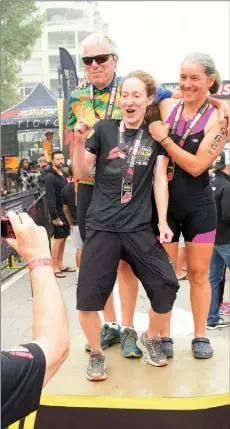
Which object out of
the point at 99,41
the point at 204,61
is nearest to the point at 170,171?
the point at 204,61

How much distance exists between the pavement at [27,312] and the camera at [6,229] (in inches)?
32.6

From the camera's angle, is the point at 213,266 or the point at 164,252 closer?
the point at 164,252

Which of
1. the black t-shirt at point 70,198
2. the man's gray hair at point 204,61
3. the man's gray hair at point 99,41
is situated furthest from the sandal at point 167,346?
the man's gray hair at point 99,41

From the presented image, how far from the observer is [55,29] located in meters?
1.82

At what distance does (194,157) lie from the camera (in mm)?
2008

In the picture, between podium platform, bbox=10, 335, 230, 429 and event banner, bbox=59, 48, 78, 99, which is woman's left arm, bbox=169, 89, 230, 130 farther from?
podium platform, bbox=10, 335, 230, 429

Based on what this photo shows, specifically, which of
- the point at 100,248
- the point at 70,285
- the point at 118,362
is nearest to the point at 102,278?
the point at 100,248

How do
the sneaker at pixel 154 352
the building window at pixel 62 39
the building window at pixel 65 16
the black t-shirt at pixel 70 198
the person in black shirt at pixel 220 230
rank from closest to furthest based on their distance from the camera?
the building window at pixel 65 16
the building window at pixel 62 39
the sneaker at pixel 154 352
the black t-shirt at pixel 70 198
the person in black shirt at pixel 220 230

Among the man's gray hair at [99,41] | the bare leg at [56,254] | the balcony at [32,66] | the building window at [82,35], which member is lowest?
the bare leg at [56,254]

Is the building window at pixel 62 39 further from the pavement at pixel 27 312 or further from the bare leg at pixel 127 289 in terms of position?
the bare leg at pixel 127 289

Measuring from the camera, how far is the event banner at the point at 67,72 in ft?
6.60

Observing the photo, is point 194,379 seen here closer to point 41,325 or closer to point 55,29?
point 41,325

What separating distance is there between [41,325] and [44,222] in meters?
0.97

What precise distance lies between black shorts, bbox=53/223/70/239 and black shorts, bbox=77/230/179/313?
3.45ft
